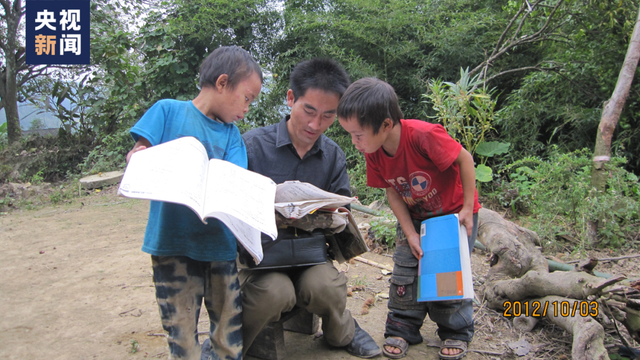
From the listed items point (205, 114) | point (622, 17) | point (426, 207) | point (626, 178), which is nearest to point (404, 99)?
point (622, 17)

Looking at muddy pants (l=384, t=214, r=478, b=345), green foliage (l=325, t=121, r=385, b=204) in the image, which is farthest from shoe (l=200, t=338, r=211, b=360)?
green foliage (l=325, t=121, r=385, b=204)

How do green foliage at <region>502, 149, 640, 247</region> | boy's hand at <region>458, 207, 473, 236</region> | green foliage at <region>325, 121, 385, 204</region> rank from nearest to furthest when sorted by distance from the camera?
boy's hand at <region>458, 207, 473, 236</region>
green foliage at <region>502, 149, 640, 247</region>
green foliage at <region>325, 121, 385, 204</region>

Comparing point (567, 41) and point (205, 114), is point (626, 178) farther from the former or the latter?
point (205, 114)

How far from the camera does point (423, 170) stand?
212cm

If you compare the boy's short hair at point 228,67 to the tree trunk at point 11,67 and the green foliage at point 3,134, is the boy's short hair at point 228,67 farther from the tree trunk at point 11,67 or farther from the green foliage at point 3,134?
the green foliage at point 3,134

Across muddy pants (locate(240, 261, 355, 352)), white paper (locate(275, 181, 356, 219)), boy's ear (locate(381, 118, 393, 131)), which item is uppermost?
boy's ear (locate(381, 118, 393, 131))

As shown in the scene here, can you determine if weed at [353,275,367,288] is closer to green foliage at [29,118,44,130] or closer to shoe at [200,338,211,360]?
shoe at [200,338,211,360]

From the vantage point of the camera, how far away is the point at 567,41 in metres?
5.30

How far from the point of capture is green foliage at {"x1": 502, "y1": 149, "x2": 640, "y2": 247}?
3.43 metres

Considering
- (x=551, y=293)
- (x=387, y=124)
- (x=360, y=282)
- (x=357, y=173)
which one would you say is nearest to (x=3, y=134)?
(x=357, y=173)

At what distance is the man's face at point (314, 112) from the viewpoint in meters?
1.99

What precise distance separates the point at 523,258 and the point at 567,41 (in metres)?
3.88
